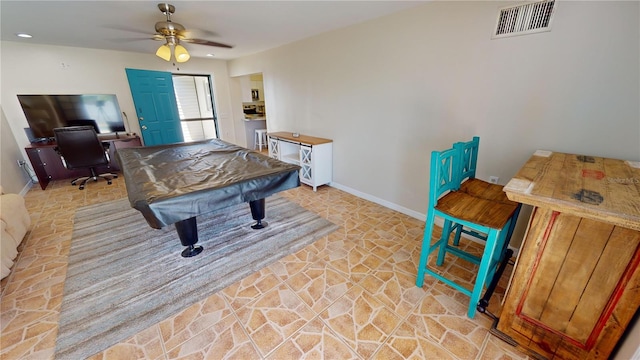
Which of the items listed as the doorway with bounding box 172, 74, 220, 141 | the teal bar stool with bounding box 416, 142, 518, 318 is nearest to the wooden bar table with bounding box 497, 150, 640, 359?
the teal bar stool with bounding box 416, 142, 518, 318

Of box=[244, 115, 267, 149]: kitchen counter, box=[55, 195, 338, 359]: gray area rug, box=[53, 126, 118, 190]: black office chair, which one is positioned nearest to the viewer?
box=[55, 195, 338, 359]: gray area rug

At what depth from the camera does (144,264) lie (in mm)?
2070

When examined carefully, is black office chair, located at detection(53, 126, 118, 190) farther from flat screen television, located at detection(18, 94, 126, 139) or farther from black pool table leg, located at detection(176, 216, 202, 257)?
black pool table leg, located at detection(176, 216, 202, 257)

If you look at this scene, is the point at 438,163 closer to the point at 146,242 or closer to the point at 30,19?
the point at 146,242

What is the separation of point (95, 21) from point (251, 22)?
1766 mm

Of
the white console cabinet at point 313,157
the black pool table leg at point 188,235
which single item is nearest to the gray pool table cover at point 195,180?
the black pool table leg at point 188,235

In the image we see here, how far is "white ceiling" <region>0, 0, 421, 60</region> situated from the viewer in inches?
90.5

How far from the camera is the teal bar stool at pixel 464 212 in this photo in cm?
138

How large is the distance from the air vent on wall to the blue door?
5.60 meters

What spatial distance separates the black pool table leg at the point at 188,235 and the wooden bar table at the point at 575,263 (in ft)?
7.39

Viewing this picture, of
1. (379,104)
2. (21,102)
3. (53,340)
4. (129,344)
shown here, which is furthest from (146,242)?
(21,102)

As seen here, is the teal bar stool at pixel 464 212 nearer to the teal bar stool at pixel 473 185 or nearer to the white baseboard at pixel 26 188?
the teal bar stool at pixel 473 185

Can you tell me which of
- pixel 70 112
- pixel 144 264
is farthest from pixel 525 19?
pixel 70 112

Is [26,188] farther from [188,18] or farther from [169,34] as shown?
[188,18]
